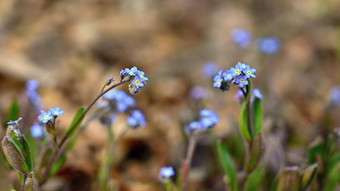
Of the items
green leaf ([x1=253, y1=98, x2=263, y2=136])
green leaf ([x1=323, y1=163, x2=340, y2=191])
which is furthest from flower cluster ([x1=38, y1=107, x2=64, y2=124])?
green leaf ([x1=323, y1=163, x2=340, y2=191])

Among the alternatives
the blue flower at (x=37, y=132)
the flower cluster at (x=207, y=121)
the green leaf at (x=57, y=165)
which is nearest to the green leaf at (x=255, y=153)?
the flower cluster at (x=207, y=121)

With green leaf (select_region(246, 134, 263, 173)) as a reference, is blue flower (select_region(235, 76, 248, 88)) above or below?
above

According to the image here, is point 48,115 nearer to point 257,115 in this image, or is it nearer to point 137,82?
point 137,82

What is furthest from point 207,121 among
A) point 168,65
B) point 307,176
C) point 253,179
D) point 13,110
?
point 168,65

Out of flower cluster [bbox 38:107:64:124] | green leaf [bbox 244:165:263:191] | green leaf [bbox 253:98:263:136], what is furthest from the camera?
green leaf [bbox 244:165:263:191]

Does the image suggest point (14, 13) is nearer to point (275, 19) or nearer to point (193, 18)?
point (193, 18)

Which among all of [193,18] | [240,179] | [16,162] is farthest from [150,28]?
[16,162]

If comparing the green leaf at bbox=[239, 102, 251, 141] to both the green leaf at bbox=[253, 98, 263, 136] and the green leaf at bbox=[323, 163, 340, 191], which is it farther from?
the green leaf at bbox=[323, 163, 340, 191]
